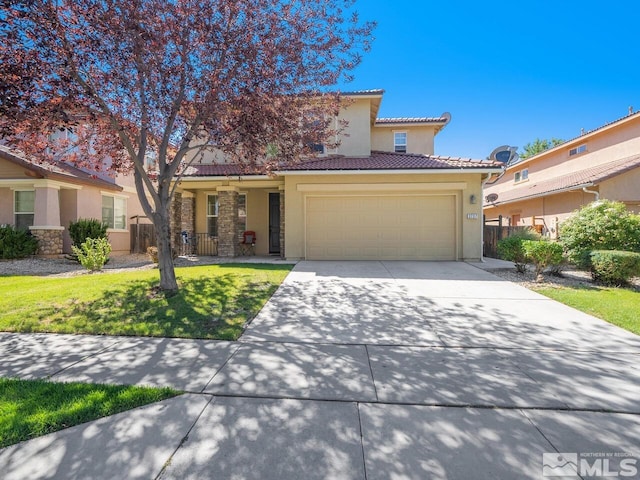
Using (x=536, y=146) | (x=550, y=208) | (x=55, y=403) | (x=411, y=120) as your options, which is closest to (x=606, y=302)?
(x=55, y=403)

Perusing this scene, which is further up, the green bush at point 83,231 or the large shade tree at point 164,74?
the large shade tree at point 164,74

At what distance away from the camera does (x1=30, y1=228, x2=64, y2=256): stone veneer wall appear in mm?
12258

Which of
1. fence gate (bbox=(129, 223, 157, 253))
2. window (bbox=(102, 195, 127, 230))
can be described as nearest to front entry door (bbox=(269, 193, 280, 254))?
fence gate (bbox=(129, 223, 157, 253))

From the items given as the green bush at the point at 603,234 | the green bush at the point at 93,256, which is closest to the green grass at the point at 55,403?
the green bush at the point at 93,256

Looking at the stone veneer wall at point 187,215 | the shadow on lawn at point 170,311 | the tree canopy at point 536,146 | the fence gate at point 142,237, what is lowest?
Answer: the shadow on lawn at point 170,311

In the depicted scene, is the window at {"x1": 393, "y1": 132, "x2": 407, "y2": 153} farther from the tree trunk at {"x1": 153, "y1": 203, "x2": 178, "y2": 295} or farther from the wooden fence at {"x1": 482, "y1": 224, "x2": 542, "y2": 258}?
the tree trunk at {"x1": 153, "y1": 203, "x2": 178, "y2": 295}

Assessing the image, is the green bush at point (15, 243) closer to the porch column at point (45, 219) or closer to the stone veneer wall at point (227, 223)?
the porch column at point (45, 219)

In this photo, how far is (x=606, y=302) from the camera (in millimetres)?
6309

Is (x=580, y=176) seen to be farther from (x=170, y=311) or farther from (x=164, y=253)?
(x=170, y=311)

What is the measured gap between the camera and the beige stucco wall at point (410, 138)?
15.4m

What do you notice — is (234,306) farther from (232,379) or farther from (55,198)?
(55,198)

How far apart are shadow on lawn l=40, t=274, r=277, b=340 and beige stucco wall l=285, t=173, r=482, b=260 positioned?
4.51m

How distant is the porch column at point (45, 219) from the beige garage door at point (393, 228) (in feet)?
37.5

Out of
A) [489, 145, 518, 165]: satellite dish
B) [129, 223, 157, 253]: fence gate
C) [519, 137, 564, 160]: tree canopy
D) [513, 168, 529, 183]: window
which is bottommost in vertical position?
[129, 223, 157, 253]: fence gate
